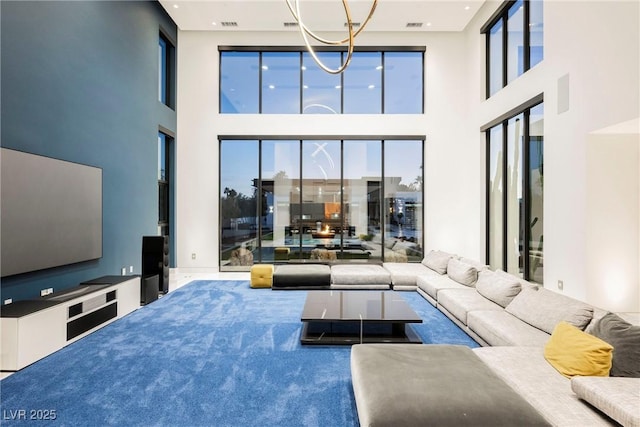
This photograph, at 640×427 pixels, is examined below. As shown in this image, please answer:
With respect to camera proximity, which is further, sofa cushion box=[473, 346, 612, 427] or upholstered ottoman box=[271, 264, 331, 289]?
upholstered ottoman box=[271, 264, 331, 289]

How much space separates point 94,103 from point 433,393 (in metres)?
5.42

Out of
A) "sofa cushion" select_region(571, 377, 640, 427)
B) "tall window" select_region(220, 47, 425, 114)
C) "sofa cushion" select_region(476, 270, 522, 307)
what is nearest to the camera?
"sofa cushion" select_region(571, 377, 640, 427)

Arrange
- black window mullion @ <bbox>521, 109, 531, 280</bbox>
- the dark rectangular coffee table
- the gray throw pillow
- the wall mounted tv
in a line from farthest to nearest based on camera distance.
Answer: black window mullion @ <bbox>521, 109, 531, 280</bbox>, the dark rectangular coffee table, the wall mounted tv, the gray throw pillow

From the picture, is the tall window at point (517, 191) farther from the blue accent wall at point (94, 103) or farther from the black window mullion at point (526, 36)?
the blue accent wall at point (94, 103)

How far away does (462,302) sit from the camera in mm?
3777

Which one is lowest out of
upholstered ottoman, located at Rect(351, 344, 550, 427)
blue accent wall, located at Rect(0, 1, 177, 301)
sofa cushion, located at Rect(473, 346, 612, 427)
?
sofa cushion, located at Rect(473, 346, 612, 427)

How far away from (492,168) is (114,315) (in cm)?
700

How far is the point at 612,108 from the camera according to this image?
11.2 ft

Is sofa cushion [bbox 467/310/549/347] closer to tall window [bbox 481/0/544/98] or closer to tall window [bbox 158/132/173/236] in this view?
tall window [bbox 481/0/544/98]

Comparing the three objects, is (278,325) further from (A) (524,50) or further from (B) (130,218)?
(A) (524,50)

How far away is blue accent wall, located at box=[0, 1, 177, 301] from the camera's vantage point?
3.29m

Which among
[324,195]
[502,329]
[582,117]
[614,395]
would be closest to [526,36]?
[582,117]

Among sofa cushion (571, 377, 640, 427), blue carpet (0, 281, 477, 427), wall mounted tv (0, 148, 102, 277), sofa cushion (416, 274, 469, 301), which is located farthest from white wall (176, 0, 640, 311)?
sofa cushion (571, 377, 640, 427)

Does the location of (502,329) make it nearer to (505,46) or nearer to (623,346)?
(623,346)
